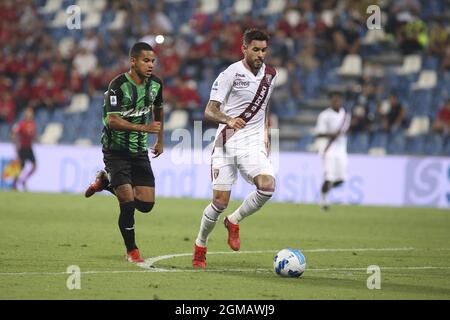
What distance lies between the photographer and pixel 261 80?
10.7m

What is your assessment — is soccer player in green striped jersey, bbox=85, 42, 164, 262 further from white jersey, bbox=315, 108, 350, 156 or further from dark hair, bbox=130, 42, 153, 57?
white jersey, bbox=315, 108, 350, 156

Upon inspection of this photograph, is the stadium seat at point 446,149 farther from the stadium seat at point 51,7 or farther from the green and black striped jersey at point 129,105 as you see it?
the stadium seat at point 51,7

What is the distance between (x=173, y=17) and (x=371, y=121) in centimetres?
870

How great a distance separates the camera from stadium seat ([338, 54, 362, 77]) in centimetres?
2675

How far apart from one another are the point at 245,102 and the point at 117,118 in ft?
4.64

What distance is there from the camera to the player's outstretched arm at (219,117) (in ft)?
32.9

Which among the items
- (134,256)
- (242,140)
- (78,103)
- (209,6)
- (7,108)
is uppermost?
(209,6)

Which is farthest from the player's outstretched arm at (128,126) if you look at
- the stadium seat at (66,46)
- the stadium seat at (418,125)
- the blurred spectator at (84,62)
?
the stadium seat at (66,46)

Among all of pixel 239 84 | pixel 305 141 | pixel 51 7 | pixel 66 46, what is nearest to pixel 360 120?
pixel 305 141

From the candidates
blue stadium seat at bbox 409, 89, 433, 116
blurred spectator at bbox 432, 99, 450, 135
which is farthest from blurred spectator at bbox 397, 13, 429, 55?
blurred spectator at bbox 432, 99, 450, 135

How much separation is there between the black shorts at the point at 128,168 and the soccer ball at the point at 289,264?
6.70 feet

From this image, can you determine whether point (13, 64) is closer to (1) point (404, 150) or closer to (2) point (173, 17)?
(2) point (173, 17)

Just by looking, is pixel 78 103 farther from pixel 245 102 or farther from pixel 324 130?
pixel 245 102

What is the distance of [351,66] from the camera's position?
87.8 ft
